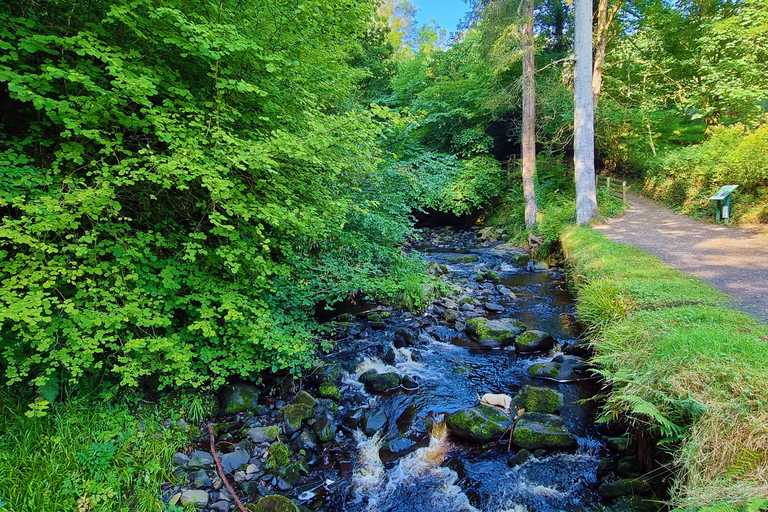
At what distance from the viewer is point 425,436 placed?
178 inches

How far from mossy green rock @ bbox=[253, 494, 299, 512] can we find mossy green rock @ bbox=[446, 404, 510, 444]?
6.72 ft

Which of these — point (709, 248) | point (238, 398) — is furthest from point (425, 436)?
point (709, 248)

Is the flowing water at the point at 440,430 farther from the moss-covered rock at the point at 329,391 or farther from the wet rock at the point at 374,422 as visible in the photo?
the moss-covered rock at the point at 329,391

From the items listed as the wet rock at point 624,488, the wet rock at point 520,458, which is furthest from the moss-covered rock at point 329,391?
the wet rock at point 624,488

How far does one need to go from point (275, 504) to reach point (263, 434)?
999 millimetres

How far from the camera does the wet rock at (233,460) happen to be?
383 centimetres

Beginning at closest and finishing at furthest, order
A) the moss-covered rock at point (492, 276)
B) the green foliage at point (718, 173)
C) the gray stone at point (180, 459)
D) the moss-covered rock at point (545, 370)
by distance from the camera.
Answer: the gray stone at point (180, 459)
the moss-covered rock at point (545, 370)
the green foliage at point (718, 173)
the moss-covered rock at point (492, 276)

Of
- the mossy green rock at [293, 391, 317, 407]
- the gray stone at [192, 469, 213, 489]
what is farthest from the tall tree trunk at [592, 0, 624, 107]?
the gray stone at [192, 469, 213, 489]

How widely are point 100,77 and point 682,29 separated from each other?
74.0ft

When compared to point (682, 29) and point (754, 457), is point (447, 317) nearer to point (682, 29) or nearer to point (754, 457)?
point (754, 457)

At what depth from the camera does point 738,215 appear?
9.72 metres

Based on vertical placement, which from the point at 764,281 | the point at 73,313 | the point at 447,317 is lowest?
the point at 447,317

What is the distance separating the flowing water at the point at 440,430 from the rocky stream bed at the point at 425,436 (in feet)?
0.05

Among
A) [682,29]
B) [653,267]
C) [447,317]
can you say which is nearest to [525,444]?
[447,317]
